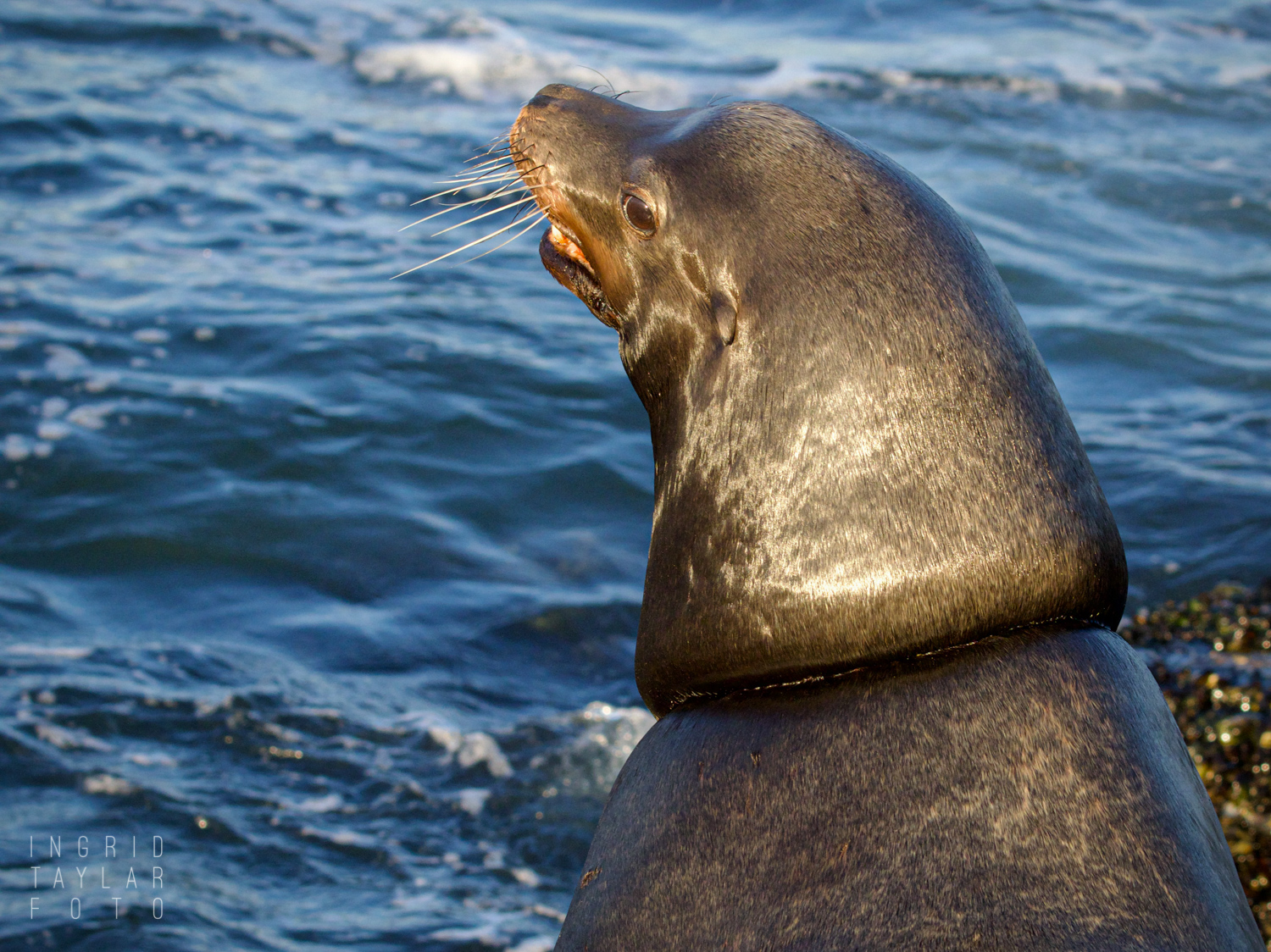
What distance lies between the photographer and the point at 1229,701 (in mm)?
4824

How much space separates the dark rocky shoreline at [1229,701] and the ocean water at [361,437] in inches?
58.8

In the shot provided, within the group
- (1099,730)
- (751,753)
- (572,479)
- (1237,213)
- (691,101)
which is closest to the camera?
(1099,730)

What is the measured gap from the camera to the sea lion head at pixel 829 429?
2.71 m

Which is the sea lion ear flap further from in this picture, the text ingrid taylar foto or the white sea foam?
the white sea foam

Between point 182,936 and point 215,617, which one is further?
point 215,617

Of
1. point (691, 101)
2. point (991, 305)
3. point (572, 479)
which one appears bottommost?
point (572, 479)

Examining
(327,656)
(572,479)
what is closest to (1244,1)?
(572,479)

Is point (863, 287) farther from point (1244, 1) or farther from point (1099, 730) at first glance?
point (1244, 1)

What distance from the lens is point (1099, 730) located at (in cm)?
259

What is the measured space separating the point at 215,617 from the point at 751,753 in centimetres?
408

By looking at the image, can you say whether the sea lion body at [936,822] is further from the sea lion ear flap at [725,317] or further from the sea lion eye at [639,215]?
the sea lion eye at [639,215]

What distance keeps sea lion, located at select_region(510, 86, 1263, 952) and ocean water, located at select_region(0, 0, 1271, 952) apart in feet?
6.63

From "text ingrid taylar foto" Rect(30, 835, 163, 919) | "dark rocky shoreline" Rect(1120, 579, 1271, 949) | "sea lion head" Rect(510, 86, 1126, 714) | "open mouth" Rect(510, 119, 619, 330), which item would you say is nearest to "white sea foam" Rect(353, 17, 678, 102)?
"dark rocky shoreline" Rect(1120, 579, 1271, 949)

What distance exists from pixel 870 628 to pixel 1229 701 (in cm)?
271
